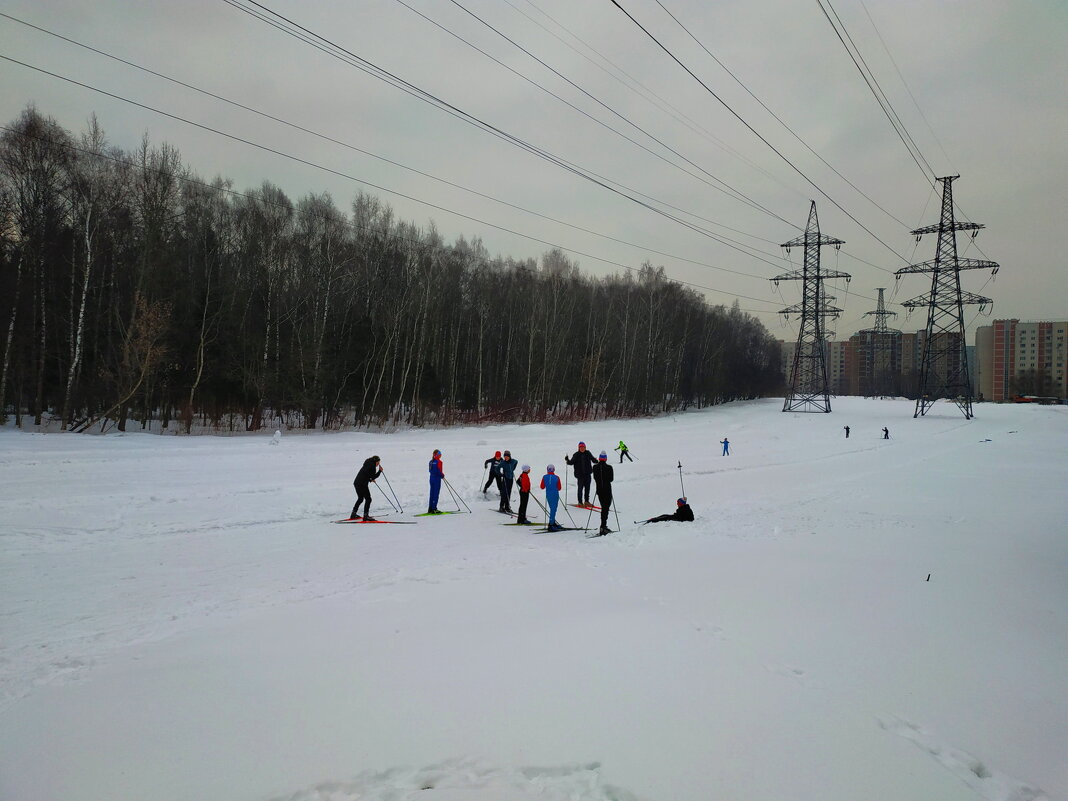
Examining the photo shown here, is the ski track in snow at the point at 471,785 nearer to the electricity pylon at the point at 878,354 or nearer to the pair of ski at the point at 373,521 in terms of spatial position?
the pair of ski at the point at 373,521

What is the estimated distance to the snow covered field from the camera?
381 centimetres

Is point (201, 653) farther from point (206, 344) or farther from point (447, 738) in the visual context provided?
point (206, 344)

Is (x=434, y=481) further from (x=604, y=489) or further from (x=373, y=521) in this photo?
(x=604, y=489)

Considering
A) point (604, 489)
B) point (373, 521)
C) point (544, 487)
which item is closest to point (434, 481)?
point (373, 521)

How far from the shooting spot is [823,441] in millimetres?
36875

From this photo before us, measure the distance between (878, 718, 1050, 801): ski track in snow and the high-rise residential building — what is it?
162 m

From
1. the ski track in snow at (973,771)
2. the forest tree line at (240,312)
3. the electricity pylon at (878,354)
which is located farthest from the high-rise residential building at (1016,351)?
the ski track in snow at (973,771)

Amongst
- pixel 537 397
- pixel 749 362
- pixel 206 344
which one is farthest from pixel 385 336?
pixel 749 362

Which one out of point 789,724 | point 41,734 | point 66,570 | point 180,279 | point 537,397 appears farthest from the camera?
point 537,397

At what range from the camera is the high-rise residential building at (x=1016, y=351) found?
5276 inches

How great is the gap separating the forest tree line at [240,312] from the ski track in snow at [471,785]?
26.8m

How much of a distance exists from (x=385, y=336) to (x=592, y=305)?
86.5 ft

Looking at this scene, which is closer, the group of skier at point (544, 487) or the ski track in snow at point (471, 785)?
the ski track in snow at point (471, 785)

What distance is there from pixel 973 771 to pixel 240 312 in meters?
37.4
